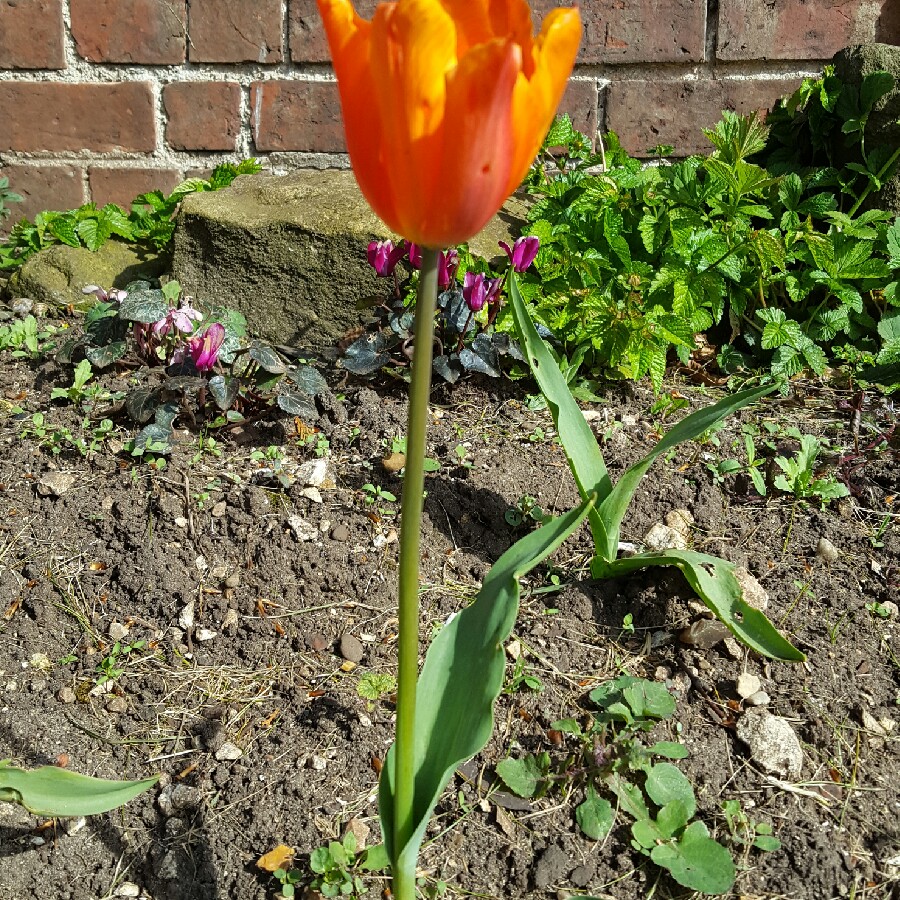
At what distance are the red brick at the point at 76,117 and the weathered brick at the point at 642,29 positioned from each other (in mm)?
1148

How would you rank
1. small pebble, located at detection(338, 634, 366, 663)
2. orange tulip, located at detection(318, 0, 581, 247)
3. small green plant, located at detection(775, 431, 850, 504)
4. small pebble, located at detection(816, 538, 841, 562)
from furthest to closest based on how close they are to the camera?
small green plant, located at detection(775, 431, 850, 504)
small pebble, located at detection(816, 538, 841, 562)
small pebble, located at detection(338, 634, 366, 663)
orange tulip, located at detection(318, 0, 581, 247)

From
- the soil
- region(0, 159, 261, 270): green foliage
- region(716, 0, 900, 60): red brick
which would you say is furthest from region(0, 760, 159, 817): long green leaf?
region(716, 0, 900, 60): red brick

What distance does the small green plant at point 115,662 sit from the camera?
4.76 feet

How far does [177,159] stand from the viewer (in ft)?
8.68

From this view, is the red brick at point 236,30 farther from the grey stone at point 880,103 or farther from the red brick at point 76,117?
the grey stone at point 880,103

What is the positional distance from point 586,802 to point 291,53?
82.9 inches

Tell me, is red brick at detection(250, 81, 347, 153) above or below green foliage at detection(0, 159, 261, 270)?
above

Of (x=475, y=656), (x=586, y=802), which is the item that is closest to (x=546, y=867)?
(x=586, y=802)

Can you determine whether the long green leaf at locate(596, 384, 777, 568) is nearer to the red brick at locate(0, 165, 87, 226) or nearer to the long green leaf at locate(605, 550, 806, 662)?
the long green leaf at locate(605, 550, 806, 662)

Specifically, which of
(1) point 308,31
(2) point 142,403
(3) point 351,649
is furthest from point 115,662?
(1) point 308,31

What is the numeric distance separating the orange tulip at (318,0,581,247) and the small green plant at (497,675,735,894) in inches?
32.2

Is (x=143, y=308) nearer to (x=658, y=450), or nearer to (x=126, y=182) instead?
(x=126, y=182)

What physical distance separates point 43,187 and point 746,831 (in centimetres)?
255

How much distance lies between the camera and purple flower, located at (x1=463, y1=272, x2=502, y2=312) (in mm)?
2004
